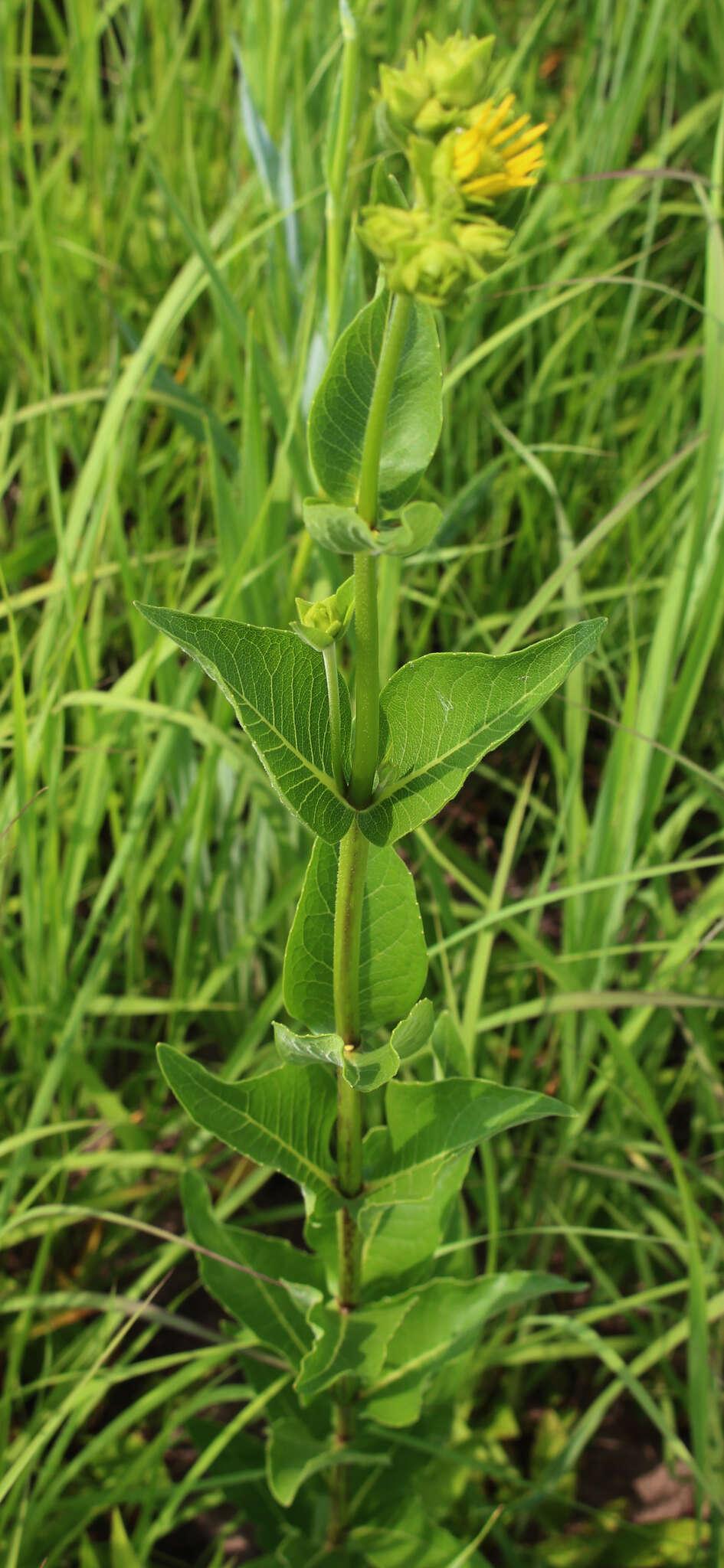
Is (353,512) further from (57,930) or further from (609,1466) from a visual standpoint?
(609,1466)

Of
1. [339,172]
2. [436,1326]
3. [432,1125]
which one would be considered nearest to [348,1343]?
[436,1326]

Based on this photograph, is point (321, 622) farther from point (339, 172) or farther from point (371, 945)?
point (339, 172)

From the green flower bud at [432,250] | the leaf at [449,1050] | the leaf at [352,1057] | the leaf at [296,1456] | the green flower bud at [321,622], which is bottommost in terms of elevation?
the leaf at [296,1456]

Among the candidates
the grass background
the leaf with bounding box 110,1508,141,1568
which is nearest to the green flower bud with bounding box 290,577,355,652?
the grass background

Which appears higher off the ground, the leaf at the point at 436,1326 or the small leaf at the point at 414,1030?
the small leaf at the point at 414,1030

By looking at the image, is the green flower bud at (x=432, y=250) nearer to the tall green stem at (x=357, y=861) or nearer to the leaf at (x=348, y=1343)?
the tall green stem at (x=357, y=861)

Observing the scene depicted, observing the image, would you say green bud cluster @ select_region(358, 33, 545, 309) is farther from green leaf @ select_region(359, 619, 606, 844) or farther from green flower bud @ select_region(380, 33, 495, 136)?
green leaf @ select_region(359, 619, 606, 844)

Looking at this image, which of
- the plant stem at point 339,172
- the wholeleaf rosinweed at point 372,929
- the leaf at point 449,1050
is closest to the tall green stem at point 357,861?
the wholeleaf rosinweed at point 372,929

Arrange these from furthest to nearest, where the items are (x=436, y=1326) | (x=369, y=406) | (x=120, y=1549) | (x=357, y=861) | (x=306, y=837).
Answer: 1. (x=306, y=837)
2. (x=120, y=1549)
3. (x=436, y=1326)
4. (x=357, y=861)
5. (x=369, y=406)
